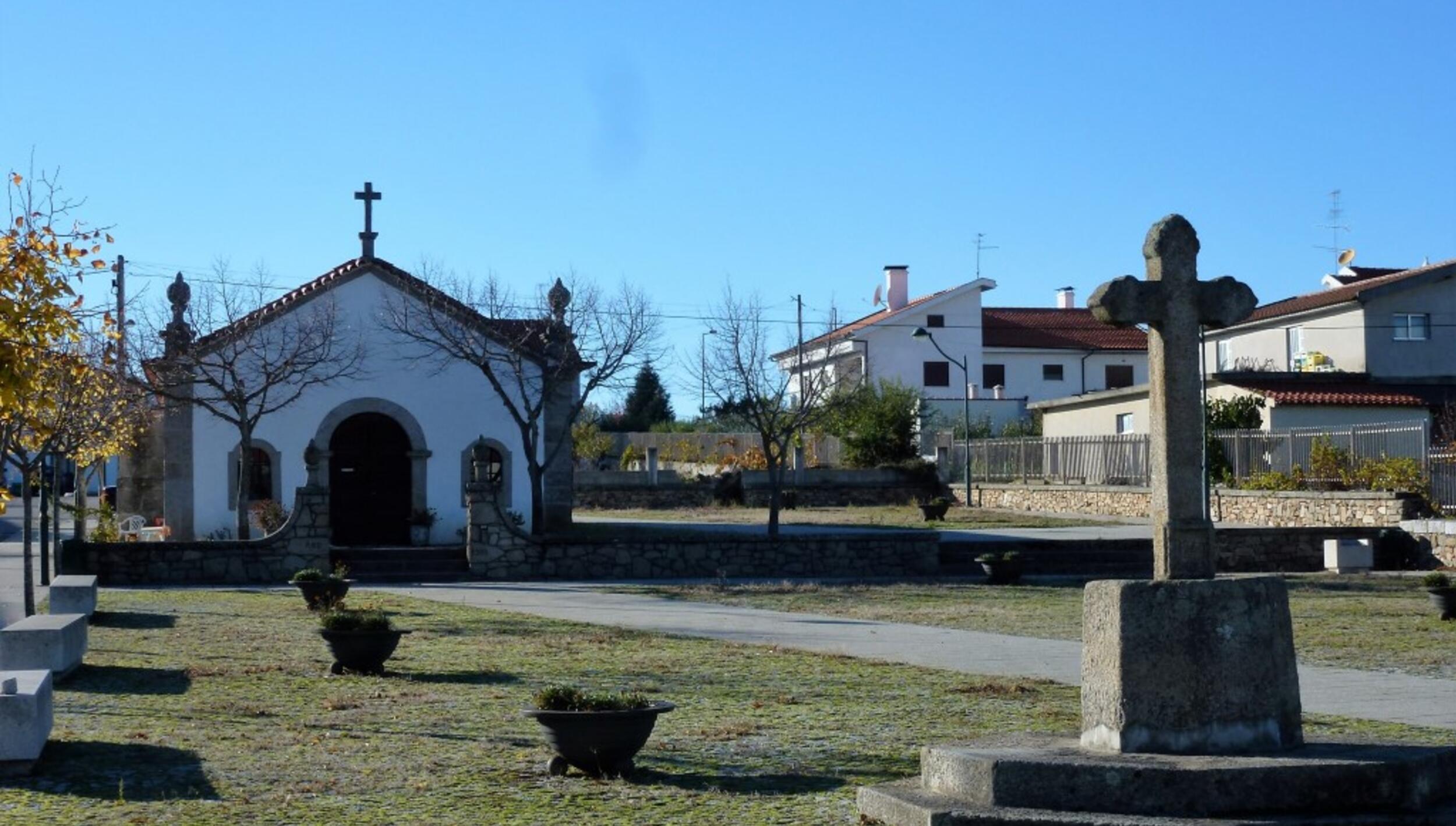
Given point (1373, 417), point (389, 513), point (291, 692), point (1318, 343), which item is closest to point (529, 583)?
point (389, 513)

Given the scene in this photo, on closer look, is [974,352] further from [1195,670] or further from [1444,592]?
[1195,670]

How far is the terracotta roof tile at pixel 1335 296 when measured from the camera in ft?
153

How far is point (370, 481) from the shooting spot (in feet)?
109

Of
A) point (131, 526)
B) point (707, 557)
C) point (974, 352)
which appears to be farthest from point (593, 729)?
point (974, 352)

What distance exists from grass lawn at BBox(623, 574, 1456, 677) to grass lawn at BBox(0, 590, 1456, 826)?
3932 millimetres

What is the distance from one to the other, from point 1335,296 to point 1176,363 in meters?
44.0

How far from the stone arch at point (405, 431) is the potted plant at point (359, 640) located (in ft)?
62.7

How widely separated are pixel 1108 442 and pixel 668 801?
3851cm

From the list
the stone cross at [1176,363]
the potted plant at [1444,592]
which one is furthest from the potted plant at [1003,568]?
the stone cross at [1176,363]

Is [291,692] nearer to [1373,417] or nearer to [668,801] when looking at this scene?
[668,801]

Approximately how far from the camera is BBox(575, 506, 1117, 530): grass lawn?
42125 mm

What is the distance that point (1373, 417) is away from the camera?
140 feet

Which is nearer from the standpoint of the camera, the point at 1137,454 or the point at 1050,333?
the point at 1137,454

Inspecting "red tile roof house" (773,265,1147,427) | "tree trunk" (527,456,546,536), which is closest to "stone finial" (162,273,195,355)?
"tree trunk" (527,456,546,536)
